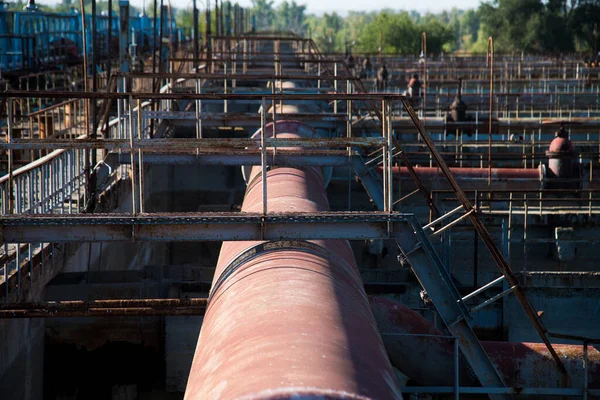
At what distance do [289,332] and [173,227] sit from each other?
7.46 feet

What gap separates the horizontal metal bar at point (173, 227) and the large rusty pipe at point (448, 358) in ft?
6.20

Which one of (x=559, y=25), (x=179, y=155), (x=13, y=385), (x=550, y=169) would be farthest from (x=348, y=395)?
(x=559, y=25)

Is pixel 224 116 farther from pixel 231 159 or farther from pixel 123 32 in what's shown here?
pixel 123 32

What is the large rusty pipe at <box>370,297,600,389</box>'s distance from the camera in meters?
8.74

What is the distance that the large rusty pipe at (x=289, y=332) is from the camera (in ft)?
15.0

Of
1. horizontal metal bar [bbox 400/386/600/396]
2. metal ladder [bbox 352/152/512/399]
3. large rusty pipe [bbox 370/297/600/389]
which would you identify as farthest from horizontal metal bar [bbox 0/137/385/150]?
horizontal metal bar [bbox 400/386/600/396]

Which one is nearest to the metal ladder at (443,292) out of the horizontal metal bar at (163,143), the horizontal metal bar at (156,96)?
the horizontal metal bar at (163,143)

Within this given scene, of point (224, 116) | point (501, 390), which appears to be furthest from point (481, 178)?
point (501, 390)

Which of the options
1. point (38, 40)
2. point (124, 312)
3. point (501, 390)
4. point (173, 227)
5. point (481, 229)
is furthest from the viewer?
point (38, 40)

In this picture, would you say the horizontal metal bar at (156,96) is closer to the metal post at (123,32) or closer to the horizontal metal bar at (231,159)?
the horizontal metal bar at (231,159)

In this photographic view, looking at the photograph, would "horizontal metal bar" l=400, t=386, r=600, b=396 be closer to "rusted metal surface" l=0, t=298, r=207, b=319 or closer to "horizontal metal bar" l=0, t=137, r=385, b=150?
"rusted metal surface" l=0, t=298, r=207, b=319

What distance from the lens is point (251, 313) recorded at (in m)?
5.62

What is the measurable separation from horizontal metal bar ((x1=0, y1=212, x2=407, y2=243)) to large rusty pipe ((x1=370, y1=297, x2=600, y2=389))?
1.89m

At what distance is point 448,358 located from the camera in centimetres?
870
